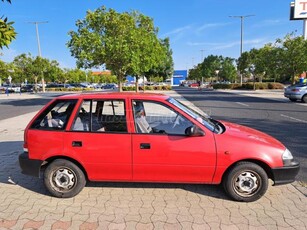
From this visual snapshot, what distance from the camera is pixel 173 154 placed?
351cm

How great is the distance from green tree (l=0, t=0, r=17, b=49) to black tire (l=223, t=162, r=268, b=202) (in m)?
3.38

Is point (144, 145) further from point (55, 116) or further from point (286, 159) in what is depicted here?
point (286, 159)

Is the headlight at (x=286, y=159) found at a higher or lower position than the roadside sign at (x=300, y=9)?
lower

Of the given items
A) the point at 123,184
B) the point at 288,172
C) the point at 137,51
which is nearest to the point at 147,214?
the point at 123,184

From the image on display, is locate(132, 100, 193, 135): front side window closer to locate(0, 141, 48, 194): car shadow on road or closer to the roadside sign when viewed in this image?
locate(0, 141, 48, 194): car shadow on road

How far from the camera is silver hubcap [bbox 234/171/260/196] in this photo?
353cm

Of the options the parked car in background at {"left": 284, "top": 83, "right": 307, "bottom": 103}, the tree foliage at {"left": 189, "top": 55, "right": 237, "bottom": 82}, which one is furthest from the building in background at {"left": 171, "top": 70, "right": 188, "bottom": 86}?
the parked car in background at {"left": 284, "top": 83, "right": 307, "bottom": 103}

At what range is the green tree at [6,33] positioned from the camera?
10.6 ft

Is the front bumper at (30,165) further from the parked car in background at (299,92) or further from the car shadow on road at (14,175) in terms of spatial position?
the parked car in background at (299,92)

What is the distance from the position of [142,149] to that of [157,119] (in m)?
0.58

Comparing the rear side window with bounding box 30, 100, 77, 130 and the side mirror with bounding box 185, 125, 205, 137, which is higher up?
the rear side window with bounding box 30, 100, 77, 130

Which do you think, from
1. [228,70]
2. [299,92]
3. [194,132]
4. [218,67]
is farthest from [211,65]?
[194,132]

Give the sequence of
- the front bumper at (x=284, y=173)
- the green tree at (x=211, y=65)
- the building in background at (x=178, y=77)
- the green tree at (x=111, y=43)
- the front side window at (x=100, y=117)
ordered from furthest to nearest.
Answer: the building in background at (x=178, y=77), the green tree at (x=211, y=65), the green tree at (x=111, y=43), the front side window at (x=100, y=117), the front bumper at (x=284, y=173)

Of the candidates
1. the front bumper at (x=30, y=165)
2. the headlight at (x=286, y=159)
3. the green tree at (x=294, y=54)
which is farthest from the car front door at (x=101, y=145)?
the green tree at (x=294, y=54)
